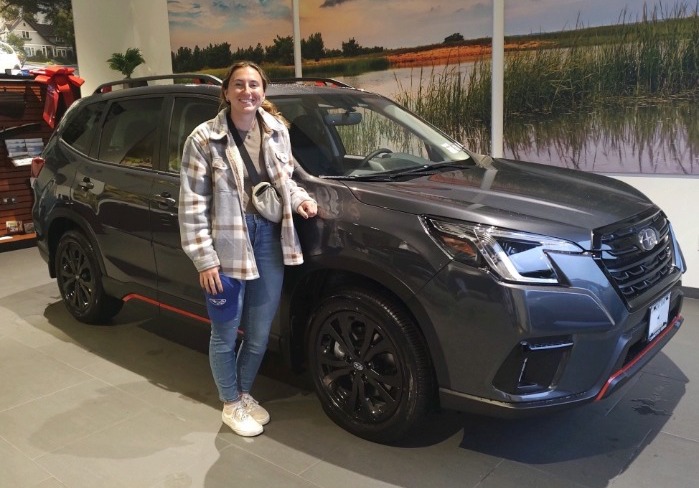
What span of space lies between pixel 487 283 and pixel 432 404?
1.76 feet

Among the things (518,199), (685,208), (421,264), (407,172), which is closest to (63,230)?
(407,172)

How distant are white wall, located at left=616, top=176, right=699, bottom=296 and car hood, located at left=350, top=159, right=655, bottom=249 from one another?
1604 millimetres

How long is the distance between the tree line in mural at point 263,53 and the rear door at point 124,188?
2872mm

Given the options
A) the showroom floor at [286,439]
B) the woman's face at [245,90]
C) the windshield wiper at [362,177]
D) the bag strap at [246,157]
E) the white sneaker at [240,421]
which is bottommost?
the showroom floor at [286,439]

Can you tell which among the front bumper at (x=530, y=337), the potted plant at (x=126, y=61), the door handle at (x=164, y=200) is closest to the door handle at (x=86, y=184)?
the door handle at (x=164, y=200)

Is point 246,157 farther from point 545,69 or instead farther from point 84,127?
point 545,69

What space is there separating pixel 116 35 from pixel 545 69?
207 inches

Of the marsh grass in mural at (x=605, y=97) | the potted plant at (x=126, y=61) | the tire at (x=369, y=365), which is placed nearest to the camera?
the tire at (x=369, y=365)

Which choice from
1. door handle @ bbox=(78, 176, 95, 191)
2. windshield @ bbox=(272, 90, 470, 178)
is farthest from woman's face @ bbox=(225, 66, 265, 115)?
door handle @ bbox=(78, 176, 95, 191)

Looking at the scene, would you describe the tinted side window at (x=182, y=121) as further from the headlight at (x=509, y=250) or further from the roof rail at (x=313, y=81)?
the headlight at (x=509, y=250)

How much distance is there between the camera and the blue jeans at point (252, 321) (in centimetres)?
221

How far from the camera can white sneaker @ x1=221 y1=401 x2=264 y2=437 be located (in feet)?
7.85

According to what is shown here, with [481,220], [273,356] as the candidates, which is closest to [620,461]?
[481,220]

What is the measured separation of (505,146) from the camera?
15.2ft
